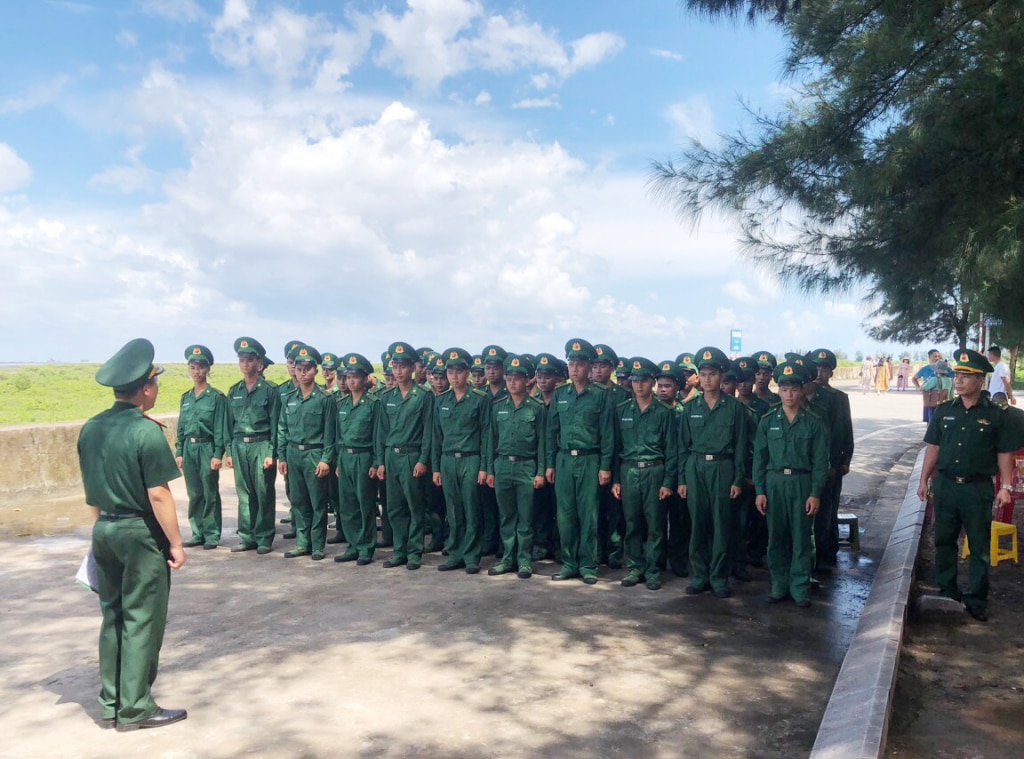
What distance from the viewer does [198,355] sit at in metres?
8.56

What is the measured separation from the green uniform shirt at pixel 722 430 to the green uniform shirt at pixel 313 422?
11.1ft

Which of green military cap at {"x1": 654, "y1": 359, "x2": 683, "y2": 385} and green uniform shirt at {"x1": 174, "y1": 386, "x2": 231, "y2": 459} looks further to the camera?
green uniform shirt at {"x1": 174, "y1": 386, "x2": 231, "y2": 459}

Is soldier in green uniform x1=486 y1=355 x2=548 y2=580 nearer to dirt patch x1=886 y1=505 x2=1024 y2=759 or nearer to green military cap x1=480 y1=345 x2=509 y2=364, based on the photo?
green military cap x1=480 y1=345 x2=509 y2=364

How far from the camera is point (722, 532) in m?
6.60

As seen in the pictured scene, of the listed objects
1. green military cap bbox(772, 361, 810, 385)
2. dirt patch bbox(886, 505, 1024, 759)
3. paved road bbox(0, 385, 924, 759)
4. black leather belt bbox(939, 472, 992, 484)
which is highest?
green military cap bbox(772, 361, 810, 385)

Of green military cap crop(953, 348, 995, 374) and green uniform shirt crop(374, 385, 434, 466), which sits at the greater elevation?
green military cap crop(953, 348, 995, 374)

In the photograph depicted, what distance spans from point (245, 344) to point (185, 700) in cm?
464

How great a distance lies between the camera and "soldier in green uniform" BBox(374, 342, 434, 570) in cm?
763

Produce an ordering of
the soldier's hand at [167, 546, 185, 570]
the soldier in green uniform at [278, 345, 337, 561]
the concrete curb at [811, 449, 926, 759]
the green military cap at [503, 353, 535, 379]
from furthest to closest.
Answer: the soldier in green uniform at [278, 345, 337, 561], the green military cap at [503, 353, 535, 379], the soldier's hand at [167, 546, 185, 570], the concrete curb at [811, 449, 926, 759]

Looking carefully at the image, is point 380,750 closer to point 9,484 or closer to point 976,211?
point 976,211

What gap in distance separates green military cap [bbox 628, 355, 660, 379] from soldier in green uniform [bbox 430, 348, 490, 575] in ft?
4.35

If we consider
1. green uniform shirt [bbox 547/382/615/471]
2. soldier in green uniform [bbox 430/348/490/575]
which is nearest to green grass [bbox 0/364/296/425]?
soldier in green uniform [bbox 430/348/490/575]

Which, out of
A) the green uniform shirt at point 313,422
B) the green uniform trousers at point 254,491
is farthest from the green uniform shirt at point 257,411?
the green uniform shirt at point 313,422

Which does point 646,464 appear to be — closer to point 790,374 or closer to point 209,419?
point 790,374
